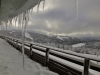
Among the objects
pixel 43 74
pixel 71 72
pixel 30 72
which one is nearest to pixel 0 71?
pixel 30 72

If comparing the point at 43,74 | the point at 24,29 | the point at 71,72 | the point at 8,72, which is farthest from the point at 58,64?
the point at 24,29

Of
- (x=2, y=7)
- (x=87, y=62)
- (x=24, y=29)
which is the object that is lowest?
(x=87, y=62)

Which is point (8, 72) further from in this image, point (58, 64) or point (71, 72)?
point (71, 72)

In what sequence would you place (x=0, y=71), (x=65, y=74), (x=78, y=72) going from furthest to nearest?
(x=0, y=71)
(x=65, y=74)
(x=78, y=72)

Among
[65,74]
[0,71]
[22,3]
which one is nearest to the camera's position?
[22,3]

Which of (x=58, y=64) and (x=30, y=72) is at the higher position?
(x=58, y=64)

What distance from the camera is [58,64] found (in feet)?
22.5

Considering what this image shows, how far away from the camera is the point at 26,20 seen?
509 cm

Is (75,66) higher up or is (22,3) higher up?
(22,3)

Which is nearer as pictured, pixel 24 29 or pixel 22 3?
pixel 22 3

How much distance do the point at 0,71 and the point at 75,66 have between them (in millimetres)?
3157

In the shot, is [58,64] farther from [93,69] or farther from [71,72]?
[93,69]

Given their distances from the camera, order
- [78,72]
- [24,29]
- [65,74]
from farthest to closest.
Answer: [65,74] → [78,72] → [24,29]

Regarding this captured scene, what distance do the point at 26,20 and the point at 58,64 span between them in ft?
8.97
